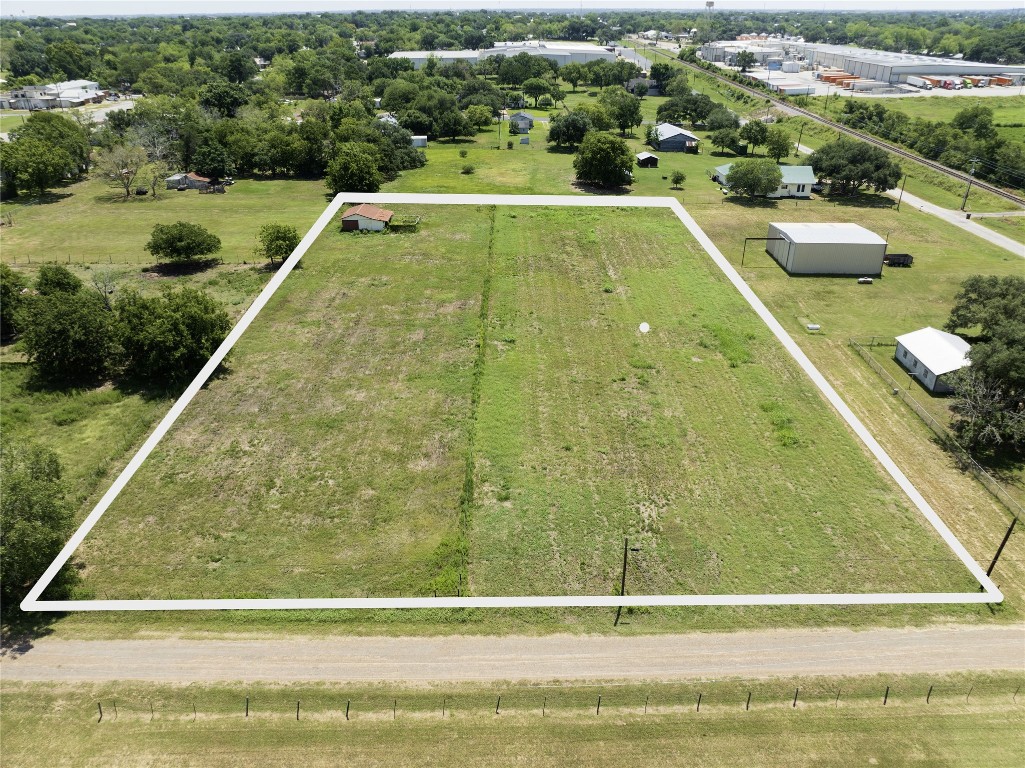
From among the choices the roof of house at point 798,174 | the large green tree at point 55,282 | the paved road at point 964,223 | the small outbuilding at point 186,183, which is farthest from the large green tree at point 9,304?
the paved road at point 964,223

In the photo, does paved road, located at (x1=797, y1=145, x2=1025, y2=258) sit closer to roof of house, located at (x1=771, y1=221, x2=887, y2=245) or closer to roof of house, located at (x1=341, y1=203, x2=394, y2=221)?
roof of house, located at (x1=771, y1=221, x2=887, y2=245)

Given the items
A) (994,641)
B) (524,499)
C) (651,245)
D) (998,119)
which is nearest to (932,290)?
(651,245)

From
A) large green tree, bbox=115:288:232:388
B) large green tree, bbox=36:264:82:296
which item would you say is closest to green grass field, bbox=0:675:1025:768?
large green tree, bbox=115:288:232:388

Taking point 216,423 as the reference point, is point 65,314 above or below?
above

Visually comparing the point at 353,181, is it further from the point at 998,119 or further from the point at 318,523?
the point at 998,119

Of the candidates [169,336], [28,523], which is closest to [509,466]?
[28,523]

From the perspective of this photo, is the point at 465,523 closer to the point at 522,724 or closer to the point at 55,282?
the point at 522,724

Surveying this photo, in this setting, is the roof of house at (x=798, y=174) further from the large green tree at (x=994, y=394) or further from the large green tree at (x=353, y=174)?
the large green tree at (x=353, y=174)
